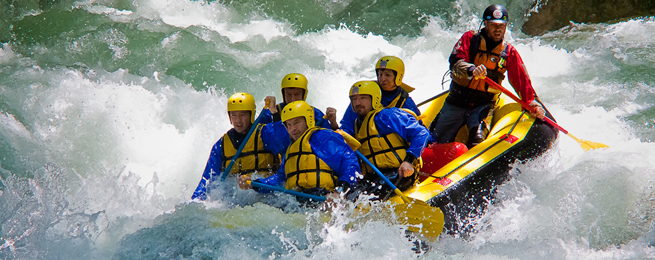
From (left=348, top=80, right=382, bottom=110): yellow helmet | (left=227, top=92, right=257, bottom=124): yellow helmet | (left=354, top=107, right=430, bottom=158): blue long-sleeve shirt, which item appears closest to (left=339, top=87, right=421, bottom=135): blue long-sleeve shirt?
(left=348, top=80, right=382, bottom=110): yellow helmet

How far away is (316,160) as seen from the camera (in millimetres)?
3436

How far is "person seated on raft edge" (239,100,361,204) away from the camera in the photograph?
339 centimetres

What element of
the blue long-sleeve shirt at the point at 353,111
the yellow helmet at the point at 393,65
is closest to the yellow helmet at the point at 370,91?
the blue long-sleeve shirt at the point at 353,111

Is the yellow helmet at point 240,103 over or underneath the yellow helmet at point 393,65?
underneath

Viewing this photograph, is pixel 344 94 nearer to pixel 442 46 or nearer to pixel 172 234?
pixel 442 46

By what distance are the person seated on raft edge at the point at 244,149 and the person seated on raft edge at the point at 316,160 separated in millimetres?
401

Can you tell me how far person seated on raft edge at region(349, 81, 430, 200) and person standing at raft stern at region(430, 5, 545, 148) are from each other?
34.0 inches

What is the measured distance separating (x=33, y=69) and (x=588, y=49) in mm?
7790

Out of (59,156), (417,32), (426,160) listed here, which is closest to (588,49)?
(417,32)

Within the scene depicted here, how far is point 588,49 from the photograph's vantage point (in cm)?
761

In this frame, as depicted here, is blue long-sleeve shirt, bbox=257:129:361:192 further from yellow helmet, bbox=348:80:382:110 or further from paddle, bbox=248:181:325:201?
yellow helmet, bbox=348:80:382:110

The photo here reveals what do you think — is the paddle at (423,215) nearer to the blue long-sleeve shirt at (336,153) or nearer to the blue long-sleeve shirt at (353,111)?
the blue long-sleeve shirt at (336,153)

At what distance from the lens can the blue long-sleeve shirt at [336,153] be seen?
337 centimetres

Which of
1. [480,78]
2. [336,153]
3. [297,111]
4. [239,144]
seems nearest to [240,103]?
[239,144]
